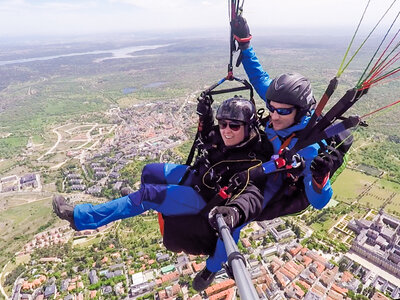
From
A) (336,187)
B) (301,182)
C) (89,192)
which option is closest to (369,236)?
(336,187)

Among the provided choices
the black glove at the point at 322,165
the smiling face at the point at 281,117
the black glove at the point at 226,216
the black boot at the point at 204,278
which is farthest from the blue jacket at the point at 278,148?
the black boot at the point at 204,278

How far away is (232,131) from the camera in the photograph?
263 centimetres

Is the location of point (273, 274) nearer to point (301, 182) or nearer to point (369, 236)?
point (369, 236)

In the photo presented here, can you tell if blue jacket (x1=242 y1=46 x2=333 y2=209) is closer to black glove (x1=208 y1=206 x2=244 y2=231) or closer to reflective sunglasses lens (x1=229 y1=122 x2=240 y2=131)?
reflective sunglasses lens (x1=229 y1=122 x2=240 y2=131)

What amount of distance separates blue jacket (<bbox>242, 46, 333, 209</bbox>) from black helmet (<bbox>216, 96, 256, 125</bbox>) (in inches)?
11.8

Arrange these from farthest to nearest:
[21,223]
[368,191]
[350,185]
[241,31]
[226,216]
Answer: [350,185] → [368,191] → [21,223] → [241,31] → [226,216]

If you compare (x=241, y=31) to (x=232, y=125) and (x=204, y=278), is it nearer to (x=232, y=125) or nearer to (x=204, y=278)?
(x=232, y=125)

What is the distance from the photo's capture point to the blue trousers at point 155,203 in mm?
2590

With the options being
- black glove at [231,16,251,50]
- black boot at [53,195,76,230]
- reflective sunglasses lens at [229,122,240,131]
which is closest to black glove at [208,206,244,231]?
reflective sunglasses lens at [229,122,240,131]

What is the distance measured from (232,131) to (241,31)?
131 centimetres

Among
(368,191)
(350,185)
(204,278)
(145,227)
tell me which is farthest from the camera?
(350,185)

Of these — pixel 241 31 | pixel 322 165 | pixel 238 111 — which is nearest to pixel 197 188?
pixel 238 111

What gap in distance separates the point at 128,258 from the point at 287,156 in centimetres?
1402

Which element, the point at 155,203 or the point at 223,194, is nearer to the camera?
the point at 223,194
